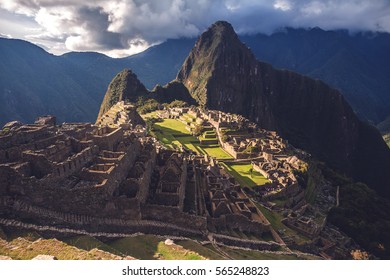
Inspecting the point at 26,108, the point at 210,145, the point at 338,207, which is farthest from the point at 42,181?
the point at 26,108

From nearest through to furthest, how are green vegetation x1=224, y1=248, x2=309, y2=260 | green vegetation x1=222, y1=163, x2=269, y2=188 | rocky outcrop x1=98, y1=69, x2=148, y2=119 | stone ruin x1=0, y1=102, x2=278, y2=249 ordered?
1. stone ruin x1=0, y1=102, x2=278, y2=249
2. green vegetation x1=224, y1=248, x2=309, y2=260
3. green vegetation x1=222, y1=163, x2=269, y2=188
4. rocky outcrop x1=98, y1=69, x2=148, y2=119

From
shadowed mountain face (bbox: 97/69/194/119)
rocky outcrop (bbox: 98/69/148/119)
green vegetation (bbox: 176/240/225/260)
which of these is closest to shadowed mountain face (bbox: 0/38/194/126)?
rocky outcrop (bbox: 98/69/148/119)

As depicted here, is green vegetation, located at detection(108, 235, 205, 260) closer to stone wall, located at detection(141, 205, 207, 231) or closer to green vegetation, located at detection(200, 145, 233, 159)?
stone wall, located at detection(141, 205, 207, 231)

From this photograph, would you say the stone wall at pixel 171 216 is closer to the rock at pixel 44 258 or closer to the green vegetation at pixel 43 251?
the green vegetation at pixel 43 251

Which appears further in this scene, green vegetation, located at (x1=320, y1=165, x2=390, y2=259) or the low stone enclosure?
green vegetation, located at (x1=320, y1=165, x2=390, y2=259)

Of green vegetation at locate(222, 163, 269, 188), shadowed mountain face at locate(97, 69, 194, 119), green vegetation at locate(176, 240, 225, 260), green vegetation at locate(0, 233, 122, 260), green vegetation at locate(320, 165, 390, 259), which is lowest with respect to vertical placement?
green vegetation at locate(320, 165, 390, 259)

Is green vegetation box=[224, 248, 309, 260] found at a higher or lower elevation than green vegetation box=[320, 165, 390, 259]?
higher

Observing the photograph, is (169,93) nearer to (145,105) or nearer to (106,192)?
(145,105)
